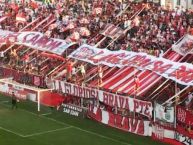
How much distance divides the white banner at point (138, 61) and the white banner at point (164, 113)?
171cm

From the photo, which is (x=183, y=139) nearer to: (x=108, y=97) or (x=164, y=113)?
(x=164, y=113)

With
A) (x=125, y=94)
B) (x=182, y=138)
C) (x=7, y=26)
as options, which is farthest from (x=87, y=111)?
(x=7, y=26)

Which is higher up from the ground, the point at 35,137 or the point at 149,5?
the point at 149,5

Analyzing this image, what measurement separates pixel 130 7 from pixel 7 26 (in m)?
12.5

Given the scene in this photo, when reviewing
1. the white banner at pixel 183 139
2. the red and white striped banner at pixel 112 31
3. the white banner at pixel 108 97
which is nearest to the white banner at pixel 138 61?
the white banner at pixel 108 97

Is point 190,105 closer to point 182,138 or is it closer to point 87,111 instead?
point 182,138

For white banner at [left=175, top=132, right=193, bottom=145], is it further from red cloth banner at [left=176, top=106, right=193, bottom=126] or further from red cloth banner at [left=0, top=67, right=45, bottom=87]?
red cloth banner at [left=0, top=67, right=45, bottom=87]

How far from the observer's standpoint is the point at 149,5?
4116 centimetres

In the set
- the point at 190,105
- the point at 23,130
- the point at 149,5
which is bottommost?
the point at 23,130

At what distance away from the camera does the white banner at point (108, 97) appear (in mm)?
29969

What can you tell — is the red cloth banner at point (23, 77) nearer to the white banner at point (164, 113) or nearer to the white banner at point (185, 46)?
the white banner at point (185, 46)

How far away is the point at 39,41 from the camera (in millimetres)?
41406

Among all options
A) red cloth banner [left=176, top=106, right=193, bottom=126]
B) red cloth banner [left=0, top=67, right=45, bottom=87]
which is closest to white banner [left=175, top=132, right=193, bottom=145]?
red cloth banner [left=176, top=106, right=193, bottom=126]

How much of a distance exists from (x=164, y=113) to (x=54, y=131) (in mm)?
6565
